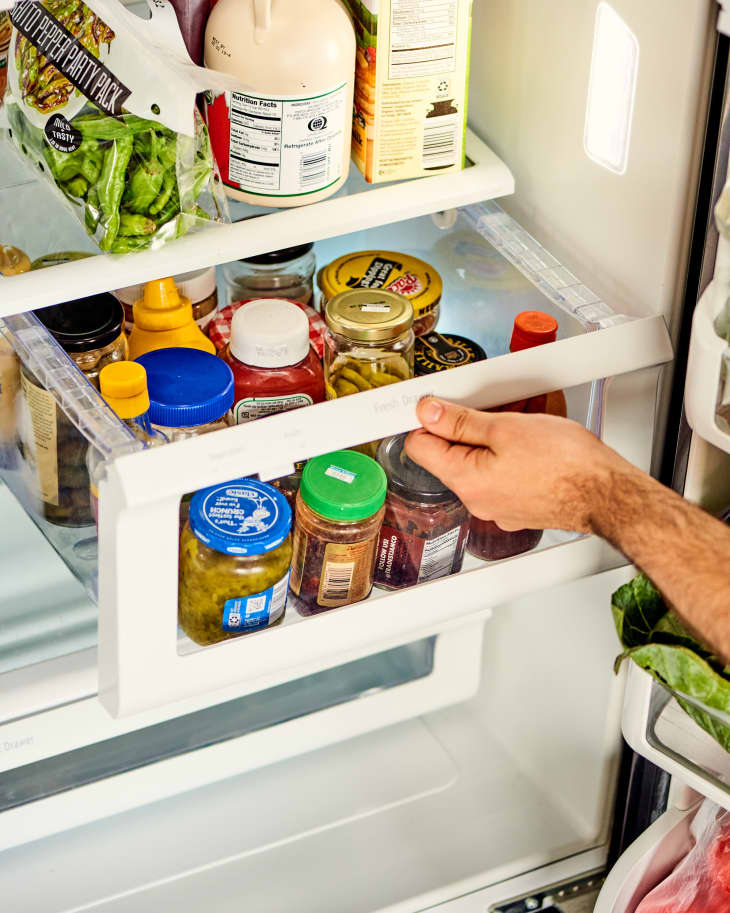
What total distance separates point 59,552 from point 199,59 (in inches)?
18.9

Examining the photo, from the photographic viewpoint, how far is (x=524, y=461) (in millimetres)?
995

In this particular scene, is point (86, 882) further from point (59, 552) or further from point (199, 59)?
point (199, 59)

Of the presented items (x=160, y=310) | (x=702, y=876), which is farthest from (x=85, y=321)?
(x=702, y=876)

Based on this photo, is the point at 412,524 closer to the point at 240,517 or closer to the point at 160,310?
the point at 240,517

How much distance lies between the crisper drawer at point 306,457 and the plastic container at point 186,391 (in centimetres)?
7

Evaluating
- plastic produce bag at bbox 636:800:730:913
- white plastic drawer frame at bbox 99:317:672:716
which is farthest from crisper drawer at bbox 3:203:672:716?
plastic produce bag at bbox 636:800:730:913

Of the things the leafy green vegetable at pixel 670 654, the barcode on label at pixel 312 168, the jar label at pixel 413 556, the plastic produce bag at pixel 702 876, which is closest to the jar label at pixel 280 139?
the barcode on label at pixel 312 168

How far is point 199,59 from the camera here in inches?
43.4

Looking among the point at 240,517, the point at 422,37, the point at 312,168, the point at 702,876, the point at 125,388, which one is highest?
the point at 422,37

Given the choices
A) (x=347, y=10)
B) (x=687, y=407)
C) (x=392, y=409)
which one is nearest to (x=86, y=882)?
(x=392, y=409)

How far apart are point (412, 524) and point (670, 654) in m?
0.26

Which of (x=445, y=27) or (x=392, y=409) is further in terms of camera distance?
(x=445, y=27)

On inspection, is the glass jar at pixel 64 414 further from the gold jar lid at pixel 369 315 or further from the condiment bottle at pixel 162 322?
the gold jar lid at pixel 369 315

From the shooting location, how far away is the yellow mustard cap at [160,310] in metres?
1.11
